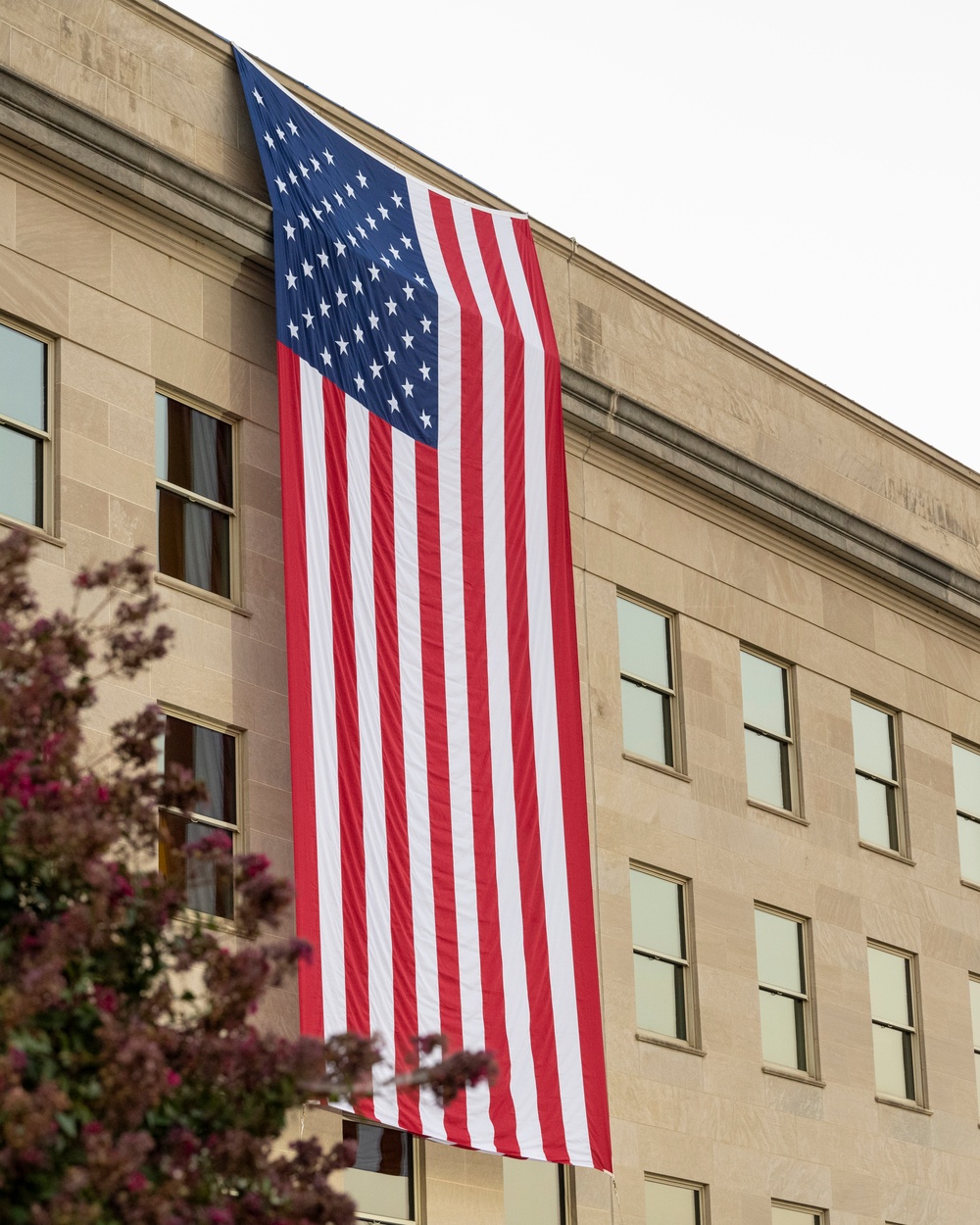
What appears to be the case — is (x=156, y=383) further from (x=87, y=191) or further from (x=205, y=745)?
(x=205, y=745)

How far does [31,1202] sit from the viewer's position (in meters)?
10.2

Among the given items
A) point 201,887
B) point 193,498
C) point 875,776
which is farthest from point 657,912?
point 201,887

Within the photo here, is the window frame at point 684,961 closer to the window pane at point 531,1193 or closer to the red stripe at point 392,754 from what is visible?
the window pane at point 531,1193

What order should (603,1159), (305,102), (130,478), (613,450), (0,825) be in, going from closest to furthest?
1. (0,825)
2. (130,478)
3. (603,1159)
4. (305,102)
5. (613,450)

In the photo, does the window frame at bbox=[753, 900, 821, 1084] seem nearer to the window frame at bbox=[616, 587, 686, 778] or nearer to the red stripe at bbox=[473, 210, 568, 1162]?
the window frame at bbox=[616, 587, 686, 778]

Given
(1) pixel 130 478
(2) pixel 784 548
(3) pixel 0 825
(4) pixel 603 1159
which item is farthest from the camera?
(2) pixel 784 548

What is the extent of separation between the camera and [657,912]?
28.3m

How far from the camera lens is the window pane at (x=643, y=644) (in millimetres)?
29266

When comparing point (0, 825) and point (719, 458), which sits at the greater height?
point (719, 458)

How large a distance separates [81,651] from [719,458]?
66.1ft

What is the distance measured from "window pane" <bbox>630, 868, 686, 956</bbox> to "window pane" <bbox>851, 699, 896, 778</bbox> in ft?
16.3

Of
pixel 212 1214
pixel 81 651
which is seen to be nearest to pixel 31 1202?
pixel 212 1214

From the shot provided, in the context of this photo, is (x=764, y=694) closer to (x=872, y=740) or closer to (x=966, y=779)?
(x=872, y=740)

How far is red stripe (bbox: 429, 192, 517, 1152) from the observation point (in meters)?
24.0
